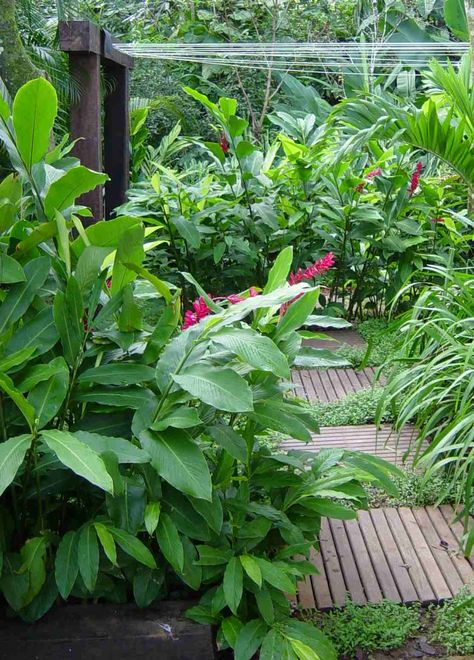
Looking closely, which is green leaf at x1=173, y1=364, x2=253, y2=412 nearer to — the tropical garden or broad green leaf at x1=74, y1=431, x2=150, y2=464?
the tropical garden

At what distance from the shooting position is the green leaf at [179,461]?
1750 mm

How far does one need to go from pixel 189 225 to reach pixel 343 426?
187 cm

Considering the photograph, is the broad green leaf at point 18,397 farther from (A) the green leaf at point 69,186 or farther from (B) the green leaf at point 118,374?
(A) the green leaf at point 69,186

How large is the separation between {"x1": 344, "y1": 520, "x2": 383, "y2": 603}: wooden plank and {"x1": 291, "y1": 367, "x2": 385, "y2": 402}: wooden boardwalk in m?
1.29

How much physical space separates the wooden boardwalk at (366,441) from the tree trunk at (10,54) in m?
1.91

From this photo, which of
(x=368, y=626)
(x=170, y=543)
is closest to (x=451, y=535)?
(x=368, y=626)

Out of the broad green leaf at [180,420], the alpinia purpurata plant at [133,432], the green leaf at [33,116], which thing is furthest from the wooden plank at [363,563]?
the green leaf at [33,116]

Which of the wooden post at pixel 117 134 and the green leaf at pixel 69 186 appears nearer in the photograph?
the green leaf at pixel 69 186

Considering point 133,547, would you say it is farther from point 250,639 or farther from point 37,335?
point 37,335

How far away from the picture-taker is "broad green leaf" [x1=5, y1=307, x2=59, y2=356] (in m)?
1.99

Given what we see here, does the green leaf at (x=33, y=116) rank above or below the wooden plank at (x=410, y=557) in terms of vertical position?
above

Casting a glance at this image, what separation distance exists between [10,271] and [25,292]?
0.26 feet

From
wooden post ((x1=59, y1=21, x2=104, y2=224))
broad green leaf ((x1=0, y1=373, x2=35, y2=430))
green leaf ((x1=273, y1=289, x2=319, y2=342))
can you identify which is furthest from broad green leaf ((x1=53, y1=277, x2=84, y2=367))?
wooden post ((x1=59, y1=21, x2=104, y2=224))

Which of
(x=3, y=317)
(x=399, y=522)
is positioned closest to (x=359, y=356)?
(x=399, y=522)
